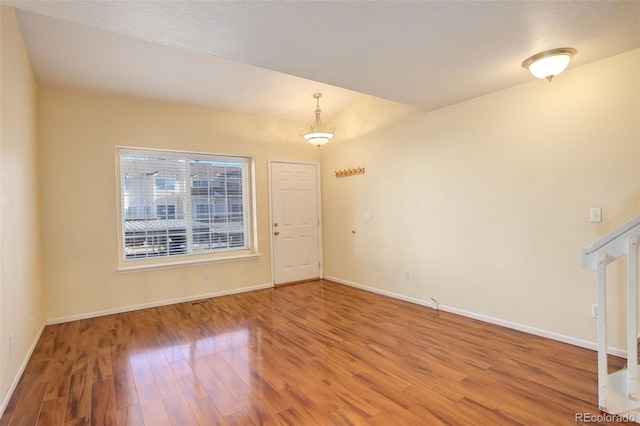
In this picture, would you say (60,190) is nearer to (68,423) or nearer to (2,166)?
(2,166)

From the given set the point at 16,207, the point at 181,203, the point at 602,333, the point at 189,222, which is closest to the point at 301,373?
the point at 602,333

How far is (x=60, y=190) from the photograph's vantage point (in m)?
3.71

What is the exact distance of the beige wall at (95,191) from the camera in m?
3.67

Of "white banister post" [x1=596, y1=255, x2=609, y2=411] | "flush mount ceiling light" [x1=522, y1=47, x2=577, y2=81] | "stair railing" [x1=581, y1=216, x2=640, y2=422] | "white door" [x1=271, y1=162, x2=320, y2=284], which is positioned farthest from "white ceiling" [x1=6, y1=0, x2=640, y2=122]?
"white door" [x1=271, y1=162, x2=320, y2=284]

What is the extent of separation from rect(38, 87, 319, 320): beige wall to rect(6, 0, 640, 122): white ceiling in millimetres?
387

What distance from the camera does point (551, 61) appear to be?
243 centimetres

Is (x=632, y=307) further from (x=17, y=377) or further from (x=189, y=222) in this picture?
(x=189, y=222)

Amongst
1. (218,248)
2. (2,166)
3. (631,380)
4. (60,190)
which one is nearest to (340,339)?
(631,380)

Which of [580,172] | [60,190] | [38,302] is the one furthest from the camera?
[60,190]

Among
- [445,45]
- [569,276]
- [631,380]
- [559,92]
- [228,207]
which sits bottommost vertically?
[631,380]

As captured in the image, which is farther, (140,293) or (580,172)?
(140,293)

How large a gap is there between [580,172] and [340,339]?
2673mm

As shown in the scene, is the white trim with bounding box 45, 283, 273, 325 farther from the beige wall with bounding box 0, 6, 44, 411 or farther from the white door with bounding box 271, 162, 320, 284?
the white door with bounding box 271, 162, 320, 284

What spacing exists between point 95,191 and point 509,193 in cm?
481
